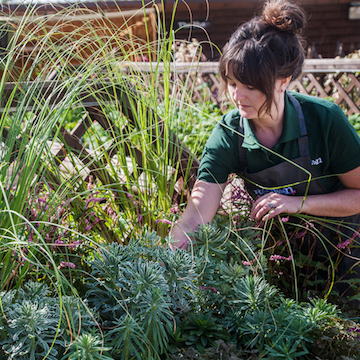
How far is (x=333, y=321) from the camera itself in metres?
1.16

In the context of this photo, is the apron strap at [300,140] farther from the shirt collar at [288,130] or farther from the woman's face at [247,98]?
the woman's face at [247,98]

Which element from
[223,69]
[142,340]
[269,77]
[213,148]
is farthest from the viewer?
[213,148]

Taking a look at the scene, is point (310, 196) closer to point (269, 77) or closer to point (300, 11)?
point (269, 77)

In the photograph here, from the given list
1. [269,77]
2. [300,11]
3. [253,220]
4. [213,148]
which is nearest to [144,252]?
[253,220]

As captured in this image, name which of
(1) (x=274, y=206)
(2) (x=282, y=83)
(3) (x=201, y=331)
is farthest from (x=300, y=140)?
(3) (x=201, y=331)

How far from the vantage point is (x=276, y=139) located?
1.72 m

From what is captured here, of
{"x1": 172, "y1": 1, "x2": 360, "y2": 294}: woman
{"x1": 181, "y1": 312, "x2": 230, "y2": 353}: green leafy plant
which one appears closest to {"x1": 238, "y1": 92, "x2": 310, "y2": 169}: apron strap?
{"x1": 172, "y1": 1, "x2": 360, "y2": 294}: woman

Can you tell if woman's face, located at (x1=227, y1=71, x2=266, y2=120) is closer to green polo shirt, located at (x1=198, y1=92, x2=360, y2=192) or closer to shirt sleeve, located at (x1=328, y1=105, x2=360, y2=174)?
green polo shirt, located at (x1=198, y1=92, x2=360, y2=192)

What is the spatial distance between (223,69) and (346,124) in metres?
0.56

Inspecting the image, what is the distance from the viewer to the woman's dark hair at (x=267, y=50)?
148 centimetres

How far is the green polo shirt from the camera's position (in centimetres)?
161

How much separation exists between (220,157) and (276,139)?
0.26 m

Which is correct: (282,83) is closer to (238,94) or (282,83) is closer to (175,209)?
(238,94)

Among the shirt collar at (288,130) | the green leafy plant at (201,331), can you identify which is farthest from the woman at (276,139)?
the green leafy plant at (201,331)
